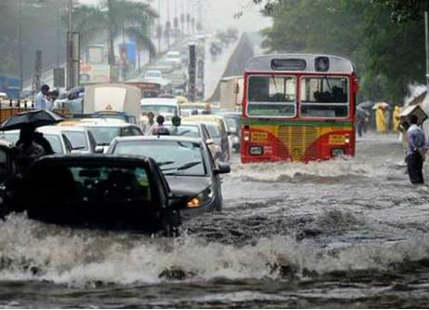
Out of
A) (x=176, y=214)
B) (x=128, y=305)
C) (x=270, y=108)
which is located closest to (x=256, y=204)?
(x=270, y=108)

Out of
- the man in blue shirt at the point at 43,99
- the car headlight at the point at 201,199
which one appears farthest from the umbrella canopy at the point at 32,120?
the man in blue shirt at the point at 43,99

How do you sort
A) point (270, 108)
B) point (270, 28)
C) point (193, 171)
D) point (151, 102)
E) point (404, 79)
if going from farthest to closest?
point (270, 28), point (151, 102), point (404, 79), point (270, 108), point (193, 171)

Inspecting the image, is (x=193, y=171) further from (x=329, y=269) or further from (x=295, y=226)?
(x=329, y=269)

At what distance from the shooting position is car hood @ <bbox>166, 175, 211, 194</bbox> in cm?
1716

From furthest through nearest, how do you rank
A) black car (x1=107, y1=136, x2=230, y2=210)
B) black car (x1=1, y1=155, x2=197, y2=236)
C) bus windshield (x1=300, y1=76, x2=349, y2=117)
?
1. bus windshield (x1=300, y1=76, x2=349, y2=117)
2. black car (x1=107, y1=136, x2=230, y2=210)
3. black car (x1=1, y1=155, x2=197, y2=236)

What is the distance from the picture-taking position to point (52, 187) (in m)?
13.6

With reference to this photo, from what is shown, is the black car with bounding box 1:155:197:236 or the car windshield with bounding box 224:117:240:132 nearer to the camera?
the black car with bounding box 1:155:197:236

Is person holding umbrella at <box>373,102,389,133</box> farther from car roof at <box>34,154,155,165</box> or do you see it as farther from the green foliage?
car roof at <box>34,154,155,165</box>

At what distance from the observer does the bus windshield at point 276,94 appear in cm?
3216

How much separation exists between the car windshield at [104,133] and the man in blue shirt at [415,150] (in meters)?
6.27

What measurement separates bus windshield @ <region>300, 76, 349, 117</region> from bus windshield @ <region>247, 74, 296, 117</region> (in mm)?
260

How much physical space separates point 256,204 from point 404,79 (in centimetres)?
2893

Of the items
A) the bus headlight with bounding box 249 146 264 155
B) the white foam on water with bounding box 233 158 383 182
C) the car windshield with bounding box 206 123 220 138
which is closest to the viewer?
the white foam on water with bounding box 233 158 383 182

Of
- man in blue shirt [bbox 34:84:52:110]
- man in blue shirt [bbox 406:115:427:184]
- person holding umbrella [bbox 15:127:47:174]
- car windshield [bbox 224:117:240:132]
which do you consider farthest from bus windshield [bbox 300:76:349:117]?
car windshield [bbox 224:117:240:132]
